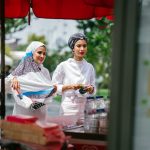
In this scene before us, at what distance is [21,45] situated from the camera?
18312 millimetres

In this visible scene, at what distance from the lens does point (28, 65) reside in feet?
13.0

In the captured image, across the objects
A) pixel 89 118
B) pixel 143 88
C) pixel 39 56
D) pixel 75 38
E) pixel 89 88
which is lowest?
pixel 89 118

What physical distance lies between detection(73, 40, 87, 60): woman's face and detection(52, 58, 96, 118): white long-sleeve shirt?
0.17 feet

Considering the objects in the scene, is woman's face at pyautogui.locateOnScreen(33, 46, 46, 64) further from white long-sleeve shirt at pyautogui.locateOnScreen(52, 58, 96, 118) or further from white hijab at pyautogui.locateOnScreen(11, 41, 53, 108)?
white long-sleeve shirt at pyautogui.locateOnScreen(52, 58, 96, 118)

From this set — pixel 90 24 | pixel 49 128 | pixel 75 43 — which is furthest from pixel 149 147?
pixel 90 24

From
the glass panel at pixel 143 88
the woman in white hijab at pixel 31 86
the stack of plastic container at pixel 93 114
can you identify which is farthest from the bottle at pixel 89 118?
the glass panel at pixel 143 88

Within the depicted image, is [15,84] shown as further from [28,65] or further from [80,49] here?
[80,49]

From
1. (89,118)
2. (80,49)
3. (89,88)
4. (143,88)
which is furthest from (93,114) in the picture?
(143,88)

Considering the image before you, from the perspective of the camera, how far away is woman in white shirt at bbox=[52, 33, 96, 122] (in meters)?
4.10

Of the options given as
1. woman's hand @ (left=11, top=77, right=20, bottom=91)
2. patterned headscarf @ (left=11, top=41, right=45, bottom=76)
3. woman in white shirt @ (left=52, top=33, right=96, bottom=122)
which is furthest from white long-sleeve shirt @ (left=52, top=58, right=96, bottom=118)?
woman's hand @ (left=11, top=77, right=20, bottom=91)

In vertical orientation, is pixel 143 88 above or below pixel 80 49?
below

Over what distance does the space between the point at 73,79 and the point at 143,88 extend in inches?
85.7

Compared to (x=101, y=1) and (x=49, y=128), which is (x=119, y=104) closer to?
(x=49, y=128)

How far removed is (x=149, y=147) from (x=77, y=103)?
81.7 inches
